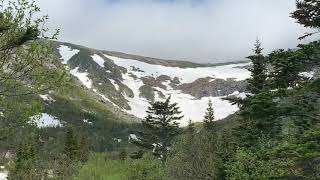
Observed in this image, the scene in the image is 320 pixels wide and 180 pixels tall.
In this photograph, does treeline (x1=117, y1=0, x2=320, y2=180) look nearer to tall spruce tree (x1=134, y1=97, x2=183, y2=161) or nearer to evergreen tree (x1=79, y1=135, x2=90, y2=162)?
tall spruce tree (x1=134, y1=97, x2=183, y2=161)

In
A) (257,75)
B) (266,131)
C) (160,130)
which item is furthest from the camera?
(160,130)

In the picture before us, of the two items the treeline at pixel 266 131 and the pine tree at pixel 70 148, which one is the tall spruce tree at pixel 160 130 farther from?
the pine tree at pixel 70 148

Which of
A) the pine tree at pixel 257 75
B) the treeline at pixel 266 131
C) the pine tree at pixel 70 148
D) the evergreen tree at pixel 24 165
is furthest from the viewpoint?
the pine tree at pixel 70 148

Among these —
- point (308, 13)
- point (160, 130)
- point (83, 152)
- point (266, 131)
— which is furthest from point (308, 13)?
point (83, 152)

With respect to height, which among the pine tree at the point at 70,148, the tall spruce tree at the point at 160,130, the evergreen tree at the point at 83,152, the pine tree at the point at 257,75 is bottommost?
the evergreen tree at the point at 83,152

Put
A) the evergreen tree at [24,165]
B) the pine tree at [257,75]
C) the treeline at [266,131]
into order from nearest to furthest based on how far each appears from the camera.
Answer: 1. the treeline at [266,131]
2. the pine tree at [257,75]
3. the evergreen tree at [24,165]

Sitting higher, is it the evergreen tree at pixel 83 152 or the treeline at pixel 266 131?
the treeline at pixel 266 131

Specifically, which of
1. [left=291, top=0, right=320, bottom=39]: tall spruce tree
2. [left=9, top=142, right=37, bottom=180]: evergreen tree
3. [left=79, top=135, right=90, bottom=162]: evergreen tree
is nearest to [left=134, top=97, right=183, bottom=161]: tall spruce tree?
[left=9, top=142, right=37, bottom=180]: evergreen tree

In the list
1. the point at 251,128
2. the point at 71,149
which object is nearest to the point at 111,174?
the point at 251,128

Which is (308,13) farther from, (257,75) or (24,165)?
(24,165)

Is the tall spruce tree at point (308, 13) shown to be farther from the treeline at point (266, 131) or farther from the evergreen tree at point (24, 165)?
the evergreen tree at point (24, 165)

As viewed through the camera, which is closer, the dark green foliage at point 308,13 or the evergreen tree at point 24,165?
the dark green foliage at point 308,13

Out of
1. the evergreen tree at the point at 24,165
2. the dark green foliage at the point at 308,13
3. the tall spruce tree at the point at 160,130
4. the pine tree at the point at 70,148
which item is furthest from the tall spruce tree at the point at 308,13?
the pine tree at the point at 70,148

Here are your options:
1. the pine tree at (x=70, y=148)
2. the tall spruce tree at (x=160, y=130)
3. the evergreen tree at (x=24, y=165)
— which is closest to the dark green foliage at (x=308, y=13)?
the tall spruce tree at (x=160, y=130)
